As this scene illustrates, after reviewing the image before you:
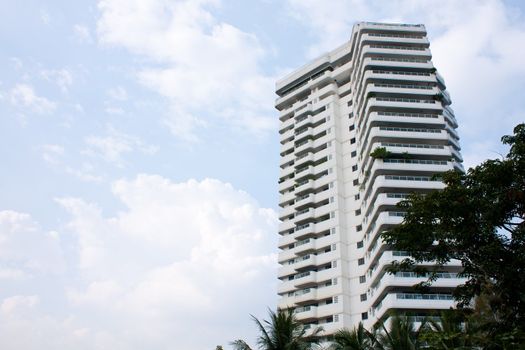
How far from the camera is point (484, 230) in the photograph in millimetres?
20328

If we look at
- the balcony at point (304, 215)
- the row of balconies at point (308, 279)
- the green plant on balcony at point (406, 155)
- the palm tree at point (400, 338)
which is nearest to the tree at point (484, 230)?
the palm tree at point (400, 338)

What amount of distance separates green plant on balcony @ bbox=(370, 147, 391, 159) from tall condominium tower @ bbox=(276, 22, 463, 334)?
6.4 inches

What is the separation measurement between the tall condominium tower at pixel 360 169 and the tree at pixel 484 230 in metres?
29.3

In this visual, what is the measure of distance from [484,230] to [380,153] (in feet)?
130

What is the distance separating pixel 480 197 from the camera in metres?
21.0

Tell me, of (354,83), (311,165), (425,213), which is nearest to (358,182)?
(311,165)

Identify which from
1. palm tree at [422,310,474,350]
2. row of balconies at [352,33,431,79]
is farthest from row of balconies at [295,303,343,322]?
palm tree at [422,310,474,350]

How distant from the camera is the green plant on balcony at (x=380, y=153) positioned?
5947cm

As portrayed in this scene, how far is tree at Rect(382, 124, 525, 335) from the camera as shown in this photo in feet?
63.7

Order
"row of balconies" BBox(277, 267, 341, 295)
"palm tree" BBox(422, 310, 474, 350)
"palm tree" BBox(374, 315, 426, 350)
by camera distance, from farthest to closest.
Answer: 1. "row of balconies" BBox(277, 267, 341, 295)
2. "palm tree" BBox(374, 315, 426, 350)
3. "palm tree" BBox(422, 310, 474, 350)

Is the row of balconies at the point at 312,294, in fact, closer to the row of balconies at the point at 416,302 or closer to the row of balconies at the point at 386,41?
the row of balconies at the point at 416,302

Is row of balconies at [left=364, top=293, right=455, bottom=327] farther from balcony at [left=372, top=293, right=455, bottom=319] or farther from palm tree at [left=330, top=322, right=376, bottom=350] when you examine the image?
palm tree at [left=330, top=322, right=376, bottom=350]

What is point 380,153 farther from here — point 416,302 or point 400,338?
point 400,338

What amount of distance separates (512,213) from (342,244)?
44.6m
